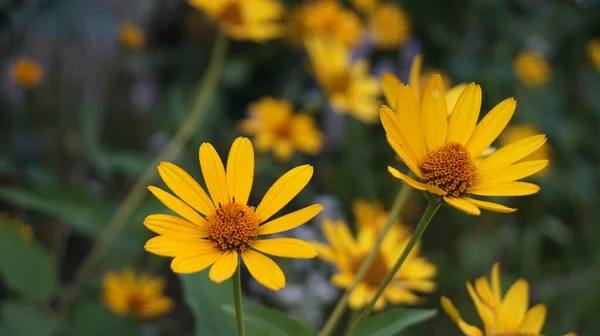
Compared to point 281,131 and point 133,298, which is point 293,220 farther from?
point 281,131

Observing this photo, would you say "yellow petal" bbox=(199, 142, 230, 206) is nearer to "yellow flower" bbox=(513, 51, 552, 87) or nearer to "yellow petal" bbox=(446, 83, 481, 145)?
"yellow petal" bbox=(446, 83, 481, 145)

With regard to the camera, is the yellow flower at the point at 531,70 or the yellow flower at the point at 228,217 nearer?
the yellow flower at the point at 228,217

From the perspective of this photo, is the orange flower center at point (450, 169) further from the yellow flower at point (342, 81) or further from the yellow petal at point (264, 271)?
the yellow flower at point (342, 81)

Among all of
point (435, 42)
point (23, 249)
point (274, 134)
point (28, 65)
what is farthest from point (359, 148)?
point (23, 249)

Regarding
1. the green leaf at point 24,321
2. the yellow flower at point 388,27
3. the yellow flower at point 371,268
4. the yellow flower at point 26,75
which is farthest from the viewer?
the yellow flower at point 388,27

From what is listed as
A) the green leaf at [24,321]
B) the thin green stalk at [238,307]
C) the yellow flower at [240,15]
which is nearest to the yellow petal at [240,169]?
the thin green stalk at [238,307]
